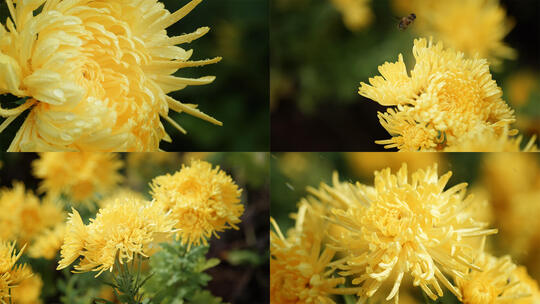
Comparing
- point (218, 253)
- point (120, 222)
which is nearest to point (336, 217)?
point (218, 253)

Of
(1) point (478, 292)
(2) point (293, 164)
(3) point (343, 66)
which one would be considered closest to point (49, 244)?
(2) point (293, 164)

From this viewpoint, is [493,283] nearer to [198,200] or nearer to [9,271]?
[198,200]

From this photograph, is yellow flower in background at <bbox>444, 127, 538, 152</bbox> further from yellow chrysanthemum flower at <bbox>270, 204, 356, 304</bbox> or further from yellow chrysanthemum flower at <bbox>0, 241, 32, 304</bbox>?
yellow chrysanthemum flower at <bbox>0, 241, 32, 304</bbox>

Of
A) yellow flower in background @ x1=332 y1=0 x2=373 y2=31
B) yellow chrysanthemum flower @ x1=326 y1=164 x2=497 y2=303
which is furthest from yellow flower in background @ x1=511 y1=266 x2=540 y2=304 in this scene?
yellow flower in background @ x1=332 y1=0 x2=373 y2=31

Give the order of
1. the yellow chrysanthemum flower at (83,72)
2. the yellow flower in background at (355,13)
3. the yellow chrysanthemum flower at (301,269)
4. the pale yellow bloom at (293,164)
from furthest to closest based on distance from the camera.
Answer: the yellow flower in background at (355,13), the pale yellow bloom at (293,164), the yellow chrysanthemum flower at (301,269), the yellow chrysanthemum flower at (83,72)

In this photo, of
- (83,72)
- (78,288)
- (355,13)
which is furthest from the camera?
(355,13)

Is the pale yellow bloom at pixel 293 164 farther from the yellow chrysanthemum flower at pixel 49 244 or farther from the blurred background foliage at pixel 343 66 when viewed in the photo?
the yellow chrysanthemum flower at pixel 49 244

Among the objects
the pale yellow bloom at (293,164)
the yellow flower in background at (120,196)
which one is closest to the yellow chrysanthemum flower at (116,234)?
the yellow flower in background at (120,196)
